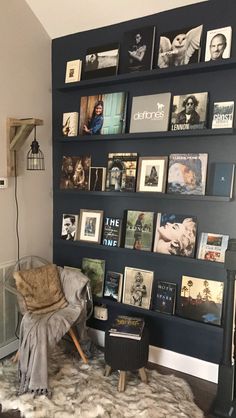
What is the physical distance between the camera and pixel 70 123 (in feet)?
8.74

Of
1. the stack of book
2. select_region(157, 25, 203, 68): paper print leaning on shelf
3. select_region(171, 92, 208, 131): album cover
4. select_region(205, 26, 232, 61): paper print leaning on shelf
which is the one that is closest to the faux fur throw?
the stack of book

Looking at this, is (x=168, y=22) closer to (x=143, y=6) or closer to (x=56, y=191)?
(x=143, y=6)

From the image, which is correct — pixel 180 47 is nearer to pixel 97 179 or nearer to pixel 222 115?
pixel 222 115

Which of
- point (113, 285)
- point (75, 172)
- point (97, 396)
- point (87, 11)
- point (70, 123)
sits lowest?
point (97, 396)

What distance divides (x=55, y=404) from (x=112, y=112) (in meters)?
1.91

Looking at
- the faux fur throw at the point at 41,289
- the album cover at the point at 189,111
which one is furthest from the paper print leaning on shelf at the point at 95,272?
the album cover at the point at 189,111

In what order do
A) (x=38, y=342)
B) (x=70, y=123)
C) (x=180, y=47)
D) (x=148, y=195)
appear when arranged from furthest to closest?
(x=70, y=123)
(x=148, y=195)
(x=180, y=47)
(x=38, y=342)

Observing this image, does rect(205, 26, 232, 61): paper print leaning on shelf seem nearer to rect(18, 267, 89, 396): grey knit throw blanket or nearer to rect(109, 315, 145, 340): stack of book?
rect(109, 315, 145, 340): stack of book

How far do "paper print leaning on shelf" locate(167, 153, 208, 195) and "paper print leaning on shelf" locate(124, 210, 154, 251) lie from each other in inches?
11.0

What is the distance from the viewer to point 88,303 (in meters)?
2.50

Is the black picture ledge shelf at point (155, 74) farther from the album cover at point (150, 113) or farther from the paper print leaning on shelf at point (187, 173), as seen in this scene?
the paper print leaning on shelf at point (187, 173)

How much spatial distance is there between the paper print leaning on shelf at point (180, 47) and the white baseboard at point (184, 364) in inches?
77.3

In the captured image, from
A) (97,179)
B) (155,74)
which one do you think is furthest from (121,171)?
(155,74)

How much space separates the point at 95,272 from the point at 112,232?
14.9 inches
